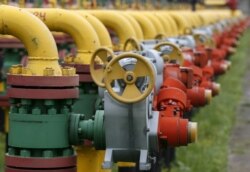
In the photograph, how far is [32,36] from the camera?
319 cm

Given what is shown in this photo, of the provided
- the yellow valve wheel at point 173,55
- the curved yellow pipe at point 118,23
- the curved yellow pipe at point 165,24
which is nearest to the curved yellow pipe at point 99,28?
the curved yellow pipe at point 118,23

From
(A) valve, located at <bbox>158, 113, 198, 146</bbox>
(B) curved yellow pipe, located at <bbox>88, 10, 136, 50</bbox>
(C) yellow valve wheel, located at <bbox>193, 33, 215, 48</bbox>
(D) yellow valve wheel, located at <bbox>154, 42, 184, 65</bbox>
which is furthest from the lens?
(C) yellow valve wheel, located at <bbox>193, 33, 215, 48</bbox>

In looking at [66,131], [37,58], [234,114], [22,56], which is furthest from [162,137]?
[234,114]

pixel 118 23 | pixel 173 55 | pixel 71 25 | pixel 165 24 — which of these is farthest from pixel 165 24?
pixel 71 25

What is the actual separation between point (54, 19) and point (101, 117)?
0.64m

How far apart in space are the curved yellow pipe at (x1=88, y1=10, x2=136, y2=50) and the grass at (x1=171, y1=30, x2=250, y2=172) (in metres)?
1.43

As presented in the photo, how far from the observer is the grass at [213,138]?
245 inches

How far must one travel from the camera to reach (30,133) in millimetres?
3127

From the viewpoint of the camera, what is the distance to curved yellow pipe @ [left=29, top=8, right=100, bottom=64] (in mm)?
3695

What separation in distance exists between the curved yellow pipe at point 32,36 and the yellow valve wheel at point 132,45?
1360mm

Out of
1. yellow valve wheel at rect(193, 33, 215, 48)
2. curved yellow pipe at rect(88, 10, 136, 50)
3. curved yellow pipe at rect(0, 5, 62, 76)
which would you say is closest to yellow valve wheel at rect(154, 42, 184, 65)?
curved yellow pipe at rect(88, 10, 136, 50)

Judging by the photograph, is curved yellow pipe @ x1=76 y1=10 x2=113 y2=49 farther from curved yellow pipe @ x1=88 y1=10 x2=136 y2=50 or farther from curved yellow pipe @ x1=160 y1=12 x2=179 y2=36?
curved yellow pipe @ x1=160 y1=12 x2=179 y2=36

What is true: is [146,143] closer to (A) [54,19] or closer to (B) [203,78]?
(A) [54,19]

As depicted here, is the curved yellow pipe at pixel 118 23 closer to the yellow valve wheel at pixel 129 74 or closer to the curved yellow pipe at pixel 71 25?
the curved yellow pipe at pixel 71 25
